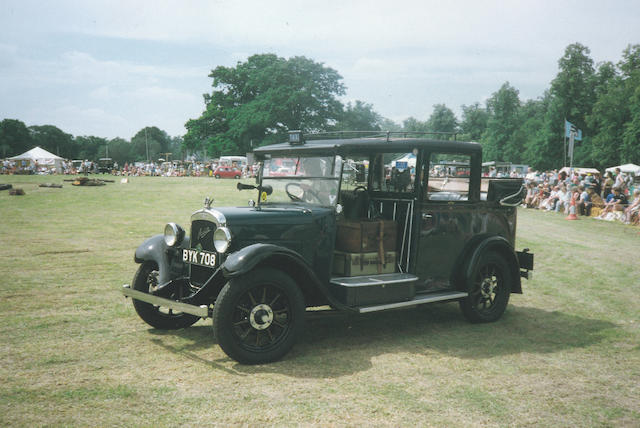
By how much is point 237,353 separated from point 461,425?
7.19 feet

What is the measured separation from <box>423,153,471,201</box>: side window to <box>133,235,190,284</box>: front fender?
308cm

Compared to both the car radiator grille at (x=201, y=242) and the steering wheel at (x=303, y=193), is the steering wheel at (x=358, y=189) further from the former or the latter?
the car radiator grille at (x=201, y=242)

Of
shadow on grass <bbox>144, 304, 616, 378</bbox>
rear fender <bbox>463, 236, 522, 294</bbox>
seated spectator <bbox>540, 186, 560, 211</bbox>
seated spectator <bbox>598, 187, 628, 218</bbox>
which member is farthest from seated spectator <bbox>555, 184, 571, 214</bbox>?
rear fender <bbox>463, 236, 522, 294</bbox>

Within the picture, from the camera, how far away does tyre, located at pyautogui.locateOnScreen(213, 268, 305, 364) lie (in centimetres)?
506

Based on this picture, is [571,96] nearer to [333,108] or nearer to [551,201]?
[333,108]

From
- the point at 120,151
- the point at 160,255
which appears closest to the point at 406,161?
the point at 160,255

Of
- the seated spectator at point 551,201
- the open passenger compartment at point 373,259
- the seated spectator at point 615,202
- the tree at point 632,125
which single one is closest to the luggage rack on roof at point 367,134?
the open passenger compartment at point 373,259

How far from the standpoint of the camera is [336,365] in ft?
17.3

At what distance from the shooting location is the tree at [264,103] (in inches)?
2388

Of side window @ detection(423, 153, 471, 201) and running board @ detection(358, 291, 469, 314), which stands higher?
side window @ detection(423, 153, 471, 201)

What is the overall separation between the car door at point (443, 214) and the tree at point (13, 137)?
109455 mm

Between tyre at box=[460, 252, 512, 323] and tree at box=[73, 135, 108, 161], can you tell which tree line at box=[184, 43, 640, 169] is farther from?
tree at box=[73, 135, 108, 161]

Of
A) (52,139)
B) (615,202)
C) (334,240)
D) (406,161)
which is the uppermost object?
(52,139)

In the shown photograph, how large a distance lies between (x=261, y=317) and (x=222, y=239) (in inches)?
35.3
